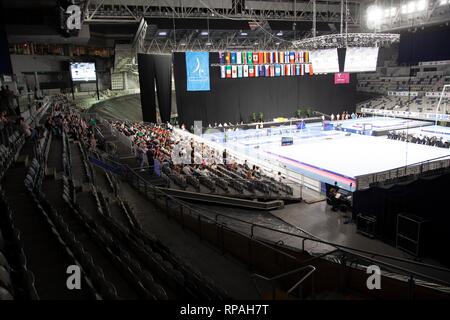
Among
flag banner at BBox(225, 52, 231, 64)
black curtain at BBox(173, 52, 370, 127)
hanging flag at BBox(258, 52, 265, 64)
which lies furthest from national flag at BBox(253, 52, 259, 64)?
black curtain at BBox(173, 52, 370, 127)

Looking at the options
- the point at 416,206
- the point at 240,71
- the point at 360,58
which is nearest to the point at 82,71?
the point at 240,71

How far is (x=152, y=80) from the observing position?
2523cm

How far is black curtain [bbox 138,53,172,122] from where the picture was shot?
2464cm

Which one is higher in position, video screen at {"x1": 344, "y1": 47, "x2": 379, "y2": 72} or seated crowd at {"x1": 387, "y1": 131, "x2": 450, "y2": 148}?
video screen at {"x1": 344, "y1": 47, "x2": 379, "y2": 72}

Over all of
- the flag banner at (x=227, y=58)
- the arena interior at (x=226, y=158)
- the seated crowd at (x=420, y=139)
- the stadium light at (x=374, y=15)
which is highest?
the stadium light at (x=374, y=15)

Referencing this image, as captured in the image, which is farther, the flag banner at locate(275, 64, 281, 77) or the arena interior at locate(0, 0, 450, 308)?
the flag banner at locate(275, 64, 281, 77)

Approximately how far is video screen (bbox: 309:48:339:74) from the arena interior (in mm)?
97

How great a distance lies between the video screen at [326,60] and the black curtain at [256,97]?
33.2 feet

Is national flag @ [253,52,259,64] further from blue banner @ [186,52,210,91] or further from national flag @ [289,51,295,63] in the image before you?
blue banner @ [186,52,210,91]

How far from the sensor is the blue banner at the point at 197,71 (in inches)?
1141

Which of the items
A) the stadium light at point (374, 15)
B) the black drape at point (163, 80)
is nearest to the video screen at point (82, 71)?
the black drape at point (163, 80)

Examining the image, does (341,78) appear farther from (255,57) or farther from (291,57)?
(255,57)

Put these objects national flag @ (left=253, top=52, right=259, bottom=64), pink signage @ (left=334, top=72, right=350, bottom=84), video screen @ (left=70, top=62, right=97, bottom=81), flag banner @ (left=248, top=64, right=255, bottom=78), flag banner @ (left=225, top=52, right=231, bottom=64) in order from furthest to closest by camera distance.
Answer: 1. pink signage @ (left=334, top=72, right=350, bottom=84)
2. flag banner @ (left=248, top=64, right=255, bottom=78)
3. national flag @ (left=253, top=52, right=259, bottom=64)
4. flag banner @ (left=225, top=52, right=231, bottom=64)
5. video screen @ (left=70, top=62, right=97, bottom=81)

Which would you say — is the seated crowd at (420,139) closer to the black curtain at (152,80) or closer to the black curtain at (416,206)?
the black curtain at (416,206)
